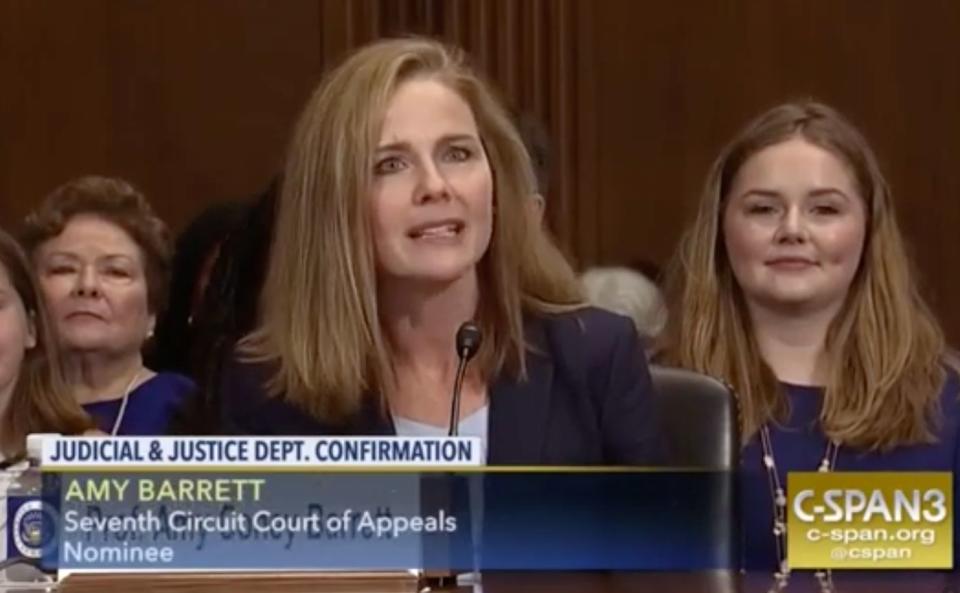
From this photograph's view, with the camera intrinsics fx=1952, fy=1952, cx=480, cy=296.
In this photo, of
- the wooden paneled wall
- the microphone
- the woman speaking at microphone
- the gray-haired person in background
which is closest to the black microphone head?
the microphone

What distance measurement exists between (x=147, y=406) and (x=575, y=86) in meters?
1.42

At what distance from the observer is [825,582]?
1873mm

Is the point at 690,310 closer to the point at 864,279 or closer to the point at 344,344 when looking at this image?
the point at 864,279

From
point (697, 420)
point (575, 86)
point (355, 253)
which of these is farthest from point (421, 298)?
point (575, 86)

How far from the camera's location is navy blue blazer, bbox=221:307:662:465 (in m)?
2.33

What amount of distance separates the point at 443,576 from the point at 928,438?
0.94 metres

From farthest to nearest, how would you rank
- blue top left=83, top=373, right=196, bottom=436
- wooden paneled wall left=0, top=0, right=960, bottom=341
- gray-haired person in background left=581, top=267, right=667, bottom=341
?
wooden paneled wall left=0, top=0, right=960, bottom=341, gray-haired person in background left=581, top=267, right=667, bottom=341, blue top left=83, top=373, right=196, bottom=436

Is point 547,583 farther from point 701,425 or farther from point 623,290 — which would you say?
point 623,290

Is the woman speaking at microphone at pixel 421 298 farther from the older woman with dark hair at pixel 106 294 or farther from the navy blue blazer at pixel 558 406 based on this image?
the older woman with dark hair at pixel 106 294

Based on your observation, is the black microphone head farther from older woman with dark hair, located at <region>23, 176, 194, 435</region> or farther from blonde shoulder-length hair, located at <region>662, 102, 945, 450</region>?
older woman with dark hair, located at <region>23, 176, 194, 435</region>

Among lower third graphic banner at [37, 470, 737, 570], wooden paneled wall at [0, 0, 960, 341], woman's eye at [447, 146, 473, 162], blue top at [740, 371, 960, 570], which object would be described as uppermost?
wooden paneled wall at [0, 0, 960, 341]

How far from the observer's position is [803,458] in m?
2.55

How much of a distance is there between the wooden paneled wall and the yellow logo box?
210 cm

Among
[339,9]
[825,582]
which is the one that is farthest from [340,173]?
[339,9]
